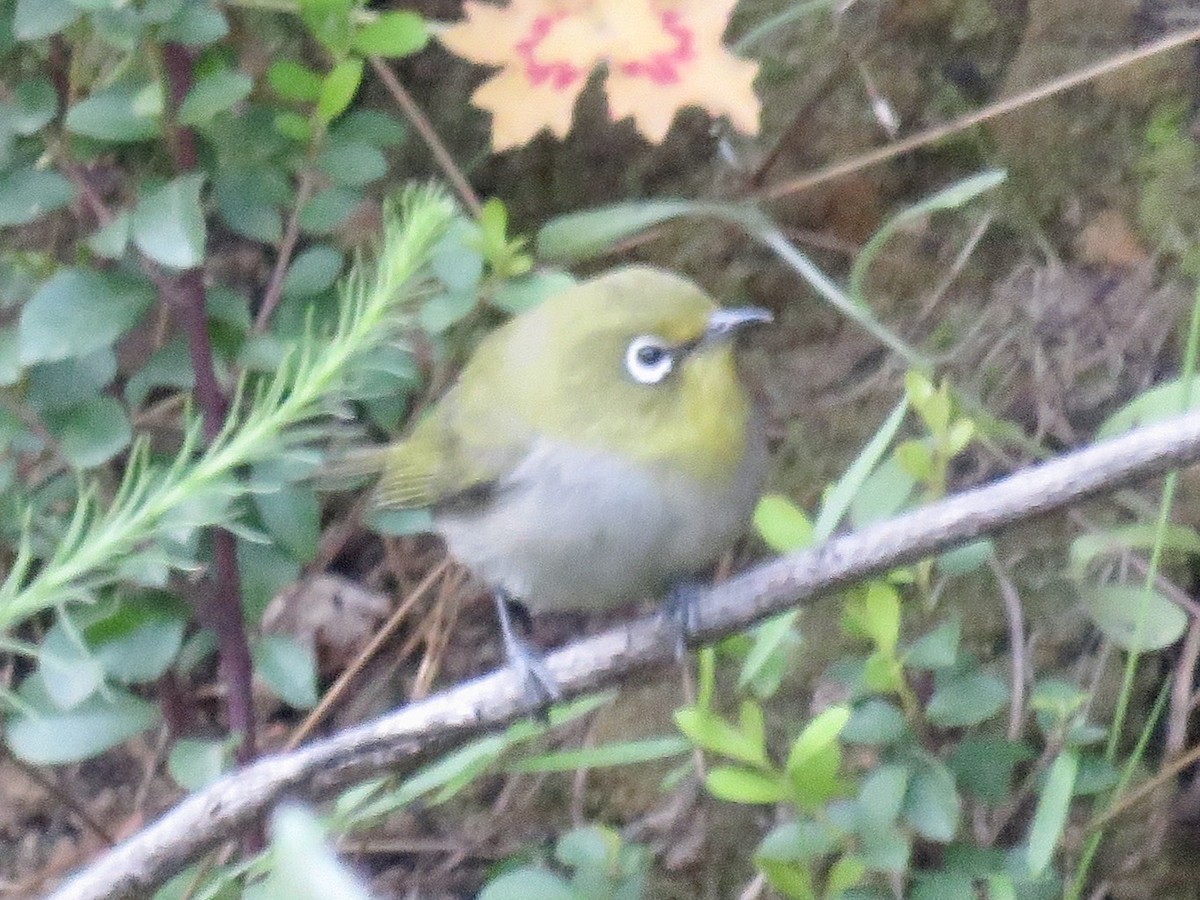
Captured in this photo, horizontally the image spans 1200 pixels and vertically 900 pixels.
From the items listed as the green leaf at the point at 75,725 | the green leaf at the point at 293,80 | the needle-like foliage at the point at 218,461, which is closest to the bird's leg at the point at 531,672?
the needle-like foliage at the point at 218,461

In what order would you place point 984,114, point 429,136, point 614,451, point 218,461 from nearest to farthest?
point 218,461, point 614,451, point 984,114, point 429,136

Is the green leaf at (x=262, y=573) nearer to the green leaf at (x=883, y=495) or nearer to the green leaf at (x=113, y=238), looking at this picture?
the green leaf at (x=113, y=238)

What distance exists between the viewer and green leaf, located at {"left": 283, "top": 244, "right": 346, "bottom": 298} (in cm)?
212

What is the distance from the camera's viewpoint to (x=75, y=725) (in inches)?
77.7

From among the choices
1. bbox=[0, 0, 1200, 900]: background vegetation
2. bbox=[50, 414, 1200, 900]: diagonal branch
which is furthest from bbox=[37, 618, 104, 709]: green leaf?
bbox=[50, 414, 1200, 900]: diagonal branch

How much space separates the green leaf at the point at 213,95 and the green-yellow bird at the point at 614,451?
20.7 inches

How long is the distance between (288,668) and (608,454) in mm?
554

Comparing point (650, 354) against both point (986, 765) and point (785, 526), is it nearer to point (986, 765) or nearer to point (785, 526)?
point (785, 526)

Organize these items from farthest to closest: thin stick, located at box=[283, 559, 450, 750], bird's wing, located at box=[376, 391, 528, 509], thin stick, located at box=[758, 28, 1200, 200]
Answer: thin stick, located at box=[283, 559, 450, 750]
thin stick, located at box=[758, 28, 1200, 200]
bird's wing, located at box=[376, 391, 528, 509]

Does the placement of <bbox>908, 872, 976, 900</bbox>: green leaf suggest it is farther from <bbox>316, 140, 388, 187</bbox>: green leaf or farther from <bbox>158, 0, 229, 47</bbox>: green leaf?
<bbox>158, 0, 229, 47</bbox>: green leaf

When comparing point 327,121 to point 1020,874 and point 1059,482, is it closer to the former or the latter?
point 1059,482

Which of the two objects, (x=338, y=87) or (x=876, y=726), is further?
(x=338, y=87)

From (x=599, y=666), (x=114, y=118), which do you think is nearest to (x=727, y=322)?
(x=599, y=666)

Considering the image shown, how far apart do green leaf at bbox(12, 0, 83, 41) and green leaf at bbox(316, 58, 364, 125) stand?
33 cm
